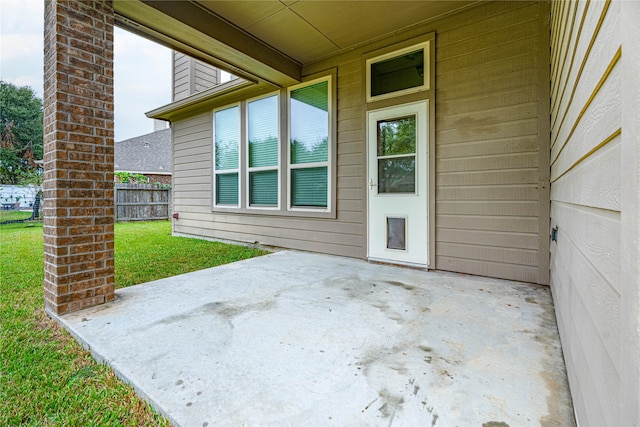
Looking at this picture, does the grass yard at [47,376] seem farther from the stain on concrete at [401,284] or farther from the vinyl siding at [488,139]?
the vinyl siding at [488,139]

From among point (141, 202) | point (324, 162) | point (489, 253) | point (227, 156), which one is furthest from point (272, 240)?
point (141, 202)

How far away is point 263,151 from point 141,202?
7024 millimetres

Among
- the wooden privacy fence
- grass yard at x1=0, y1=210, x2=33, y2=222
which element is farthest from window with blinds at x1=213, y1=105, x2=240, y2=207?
grass yard at x1=0, y1=210, x2=33, y2=222

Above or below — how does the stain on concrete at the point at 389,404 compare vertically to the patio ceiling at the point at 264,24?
below

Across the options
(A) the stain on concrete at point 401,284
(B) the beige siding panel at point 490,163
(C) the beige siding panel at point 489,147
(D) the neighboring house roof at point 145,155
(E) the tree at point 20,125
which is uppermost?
(E) the tree at point 20,125

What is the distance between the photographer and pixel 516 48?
2820 mm

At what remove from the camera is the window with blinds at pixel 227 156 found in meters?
5.29

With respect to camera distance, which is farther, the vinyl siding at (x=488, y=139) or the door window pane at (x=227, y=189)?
the door window pane at (x=227, y=189)

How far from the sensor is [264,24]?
335 centimetres

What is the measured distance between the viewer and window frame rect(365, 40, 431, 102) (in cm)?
328

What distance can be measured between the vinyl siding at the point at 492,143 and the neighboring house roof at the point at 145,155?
53.1 ft

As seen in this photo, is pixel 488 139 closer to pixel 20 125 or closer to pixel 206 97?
pixel 206 97

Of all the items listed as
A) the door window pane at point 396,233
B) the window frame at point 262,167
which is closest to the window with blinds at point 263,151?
the window frame at point 262,167

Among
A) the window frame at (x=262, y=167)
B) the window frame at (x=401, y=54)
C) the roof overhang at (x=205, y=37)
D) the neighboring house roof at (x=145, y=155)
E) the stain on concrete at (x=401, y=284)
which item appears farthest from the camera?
the neighboring house roof at (x=145, y=155)
